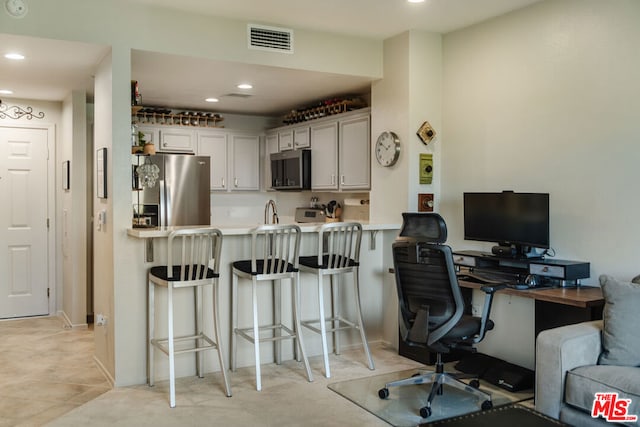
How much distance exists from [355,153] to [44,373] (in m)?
3.21

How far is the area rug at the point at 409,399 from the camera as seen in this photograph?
11.0 ft

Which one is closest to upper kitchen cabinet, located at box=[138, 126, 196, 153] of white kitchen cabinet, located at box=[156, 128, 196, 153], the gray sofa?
white kitchen cabinet, located at box=[156, 128, 196, 153]

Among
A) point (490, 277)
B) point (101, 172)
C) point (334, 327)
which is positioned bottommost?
point (334, 327)

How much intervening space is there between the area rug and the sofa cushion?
78 cm

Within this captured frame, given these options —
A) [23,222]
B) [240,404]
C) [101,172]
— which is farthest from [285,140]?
[240,404]

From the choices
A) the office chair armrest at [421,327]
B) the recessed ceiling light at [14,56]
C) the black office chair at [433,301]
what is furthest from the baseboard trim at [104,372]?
the recessed ceiling light at [14,56]

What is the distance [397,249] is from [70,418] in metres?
2.18

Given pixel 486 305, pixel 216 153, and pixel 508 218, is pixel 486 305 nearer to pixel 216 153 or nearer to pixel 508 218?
pixel 508 218

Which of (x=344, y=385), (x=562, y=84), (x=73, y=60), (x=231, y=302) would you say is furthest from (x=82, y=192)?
(x=562, y=84)

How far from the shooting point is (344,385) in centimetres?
387

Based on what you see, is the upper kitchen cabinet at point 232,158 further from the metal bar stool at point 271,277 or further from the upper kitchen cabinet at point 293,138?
the metal bar stool at point 271,277

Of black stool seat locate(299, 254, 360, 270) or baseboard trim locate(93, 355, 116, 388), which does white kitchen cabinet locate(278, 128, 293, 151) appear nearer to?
black stool seat locate(299, 254, 360, 270)

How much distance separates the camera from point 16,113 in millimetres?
5945

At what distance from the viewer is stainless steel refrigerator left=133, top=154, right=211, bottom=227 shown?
550 cm
